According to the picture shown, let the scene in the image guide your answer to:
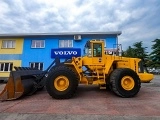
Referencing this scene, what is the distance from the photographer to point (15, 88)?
28.7ft

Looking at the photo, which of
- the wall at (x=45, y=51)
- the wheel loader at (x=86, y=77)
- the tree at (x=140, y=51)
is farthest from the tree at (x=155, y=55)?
the wheel loader at (x=86, y=77)

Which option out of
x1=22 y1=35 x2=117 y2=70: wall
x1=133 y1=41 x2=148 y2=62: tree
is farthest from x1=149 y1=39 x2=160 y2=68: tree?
x1=22 y1=35 x2=117 y2=70: wall

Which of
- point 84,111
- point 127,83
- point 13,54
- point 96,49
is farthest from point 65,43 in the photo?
point 84,111

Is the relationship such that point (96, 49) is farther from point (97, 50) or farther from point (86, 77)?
point (86, 77)

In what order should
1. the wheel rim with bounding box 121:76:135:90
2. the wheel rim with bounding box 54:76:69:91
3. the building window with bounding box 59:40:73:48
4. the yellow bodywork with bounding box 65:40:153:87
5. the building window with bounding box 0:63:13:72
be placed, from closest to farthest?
the wheel rim with bounding box 54:76:69:91, the wheel rim with bounding box 121:76:135:90, the yellow bodywork with bounding box 65:40:153:87, the building window with bounding box 59:40:73:48, the building window with bounding box 0:63:13:72

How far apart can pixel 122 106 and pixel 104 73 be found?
263 centimetres

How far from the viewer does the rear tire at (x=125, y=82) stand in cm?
911

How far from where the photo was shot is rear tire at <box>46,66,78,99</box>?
8867 millimetres

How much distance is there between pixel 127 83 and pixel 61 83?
315cm

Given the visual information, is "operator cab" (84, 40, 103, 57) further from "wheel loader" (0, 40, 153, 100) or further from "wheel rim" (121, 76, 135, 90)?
"wheel rim" (121, 76, 135, 90)

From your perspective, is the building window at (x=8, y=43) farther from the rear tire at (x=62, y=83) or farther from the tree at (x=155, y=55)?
the tree at (x=155, y=55)

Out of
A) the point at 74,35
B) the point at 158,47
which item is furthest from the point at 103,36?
the point at 158,47

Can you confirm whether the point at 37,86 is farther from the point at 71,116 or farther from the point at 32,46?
the point at 32,46

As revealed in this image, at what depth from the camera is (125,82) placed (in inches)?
368
